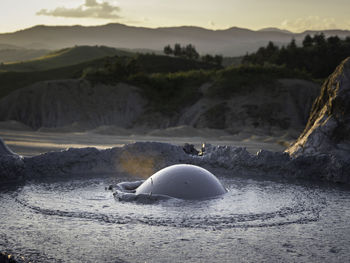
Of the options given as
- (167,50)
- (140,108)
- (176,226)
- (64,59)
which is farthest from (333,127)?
(64,59)

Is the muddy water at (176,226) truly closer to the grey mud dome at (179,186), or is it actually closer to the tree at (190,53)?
the grey mud dome at (179,186)

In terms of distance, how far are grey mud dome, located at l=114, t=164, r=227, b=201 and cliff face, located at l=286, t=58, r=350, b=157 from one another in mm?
4125

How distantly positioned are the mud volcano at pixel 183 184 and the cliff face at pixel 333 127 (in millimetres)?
4204

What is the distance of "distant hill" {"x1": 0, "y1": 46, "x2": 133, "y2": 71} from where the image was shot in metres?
77.7

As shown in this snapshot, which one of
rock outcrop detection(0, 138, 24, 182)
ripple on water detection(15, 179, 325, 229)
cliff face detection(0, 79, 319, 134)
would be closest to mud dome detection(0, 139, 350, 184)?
rock outcrop detection(0, 138, 24, 182)

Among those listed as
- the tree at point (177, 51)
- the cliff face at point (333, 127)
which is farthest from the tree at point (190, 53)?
the cliff face at point (333, 127)

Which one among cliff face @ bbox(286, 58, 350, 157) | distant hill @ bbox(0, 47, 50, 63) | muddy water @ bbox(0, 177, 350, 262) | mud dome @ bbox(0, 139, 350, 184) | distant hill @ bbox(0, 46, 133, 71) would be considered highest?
distant hill @ bbox(0, 47, 50, 63)

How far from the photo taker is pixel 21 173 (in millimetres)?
12312

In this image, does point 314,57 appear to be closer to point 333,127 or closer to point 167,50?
point 167,50

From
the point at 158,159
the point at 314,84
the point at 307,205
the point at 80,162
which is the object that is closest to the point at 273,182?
the point at 307,205

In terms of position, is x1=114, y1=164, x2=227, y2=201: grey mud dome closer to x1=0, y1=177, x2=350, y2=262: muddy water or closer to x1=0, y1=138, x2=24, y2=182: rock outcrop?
x1=0, y1=177, x2=350, y2=262: muddy water

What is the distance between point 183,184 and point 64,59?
83.2 m

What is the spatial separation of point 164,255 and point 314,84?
3655 cm

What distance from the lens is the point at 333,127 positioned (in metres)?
13.7
